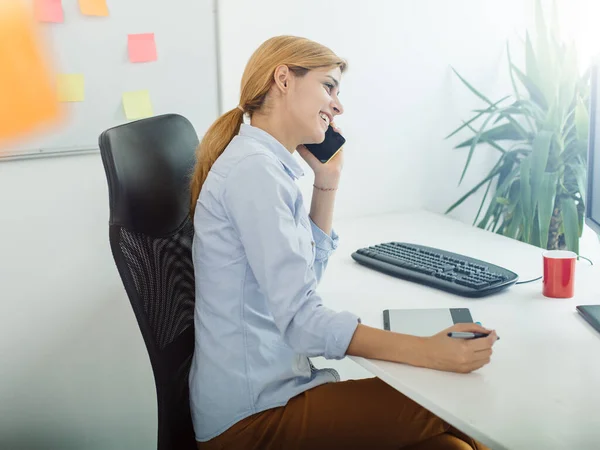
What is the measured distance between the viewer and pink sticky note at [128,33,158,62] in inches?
71.9

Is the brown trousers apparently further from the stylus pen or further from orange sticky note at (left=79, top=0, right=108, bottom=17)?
orange sticky note at (left=79, top=0, right=108, bottom=17)

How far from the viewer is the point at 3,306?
180cm

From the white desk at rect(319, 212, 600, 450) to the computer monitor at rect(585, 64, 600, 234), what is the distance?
133 mm

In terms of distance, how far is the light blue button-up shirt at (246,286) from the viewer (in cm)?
119

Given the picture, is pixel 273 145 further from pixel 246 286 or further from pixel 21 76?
pixel 21 76

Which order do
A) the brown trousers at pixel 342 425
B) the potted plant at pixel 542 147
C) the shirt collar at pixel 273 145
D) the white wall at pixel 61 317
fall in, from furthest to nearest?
the potted plant at pixel 542 147, the white wall at pixel 61 317, the shirt collar at pixel 273 145, the brown trousers at pixel 342 425

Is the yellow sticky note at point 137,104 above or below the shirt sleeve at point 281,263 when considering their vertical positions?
above

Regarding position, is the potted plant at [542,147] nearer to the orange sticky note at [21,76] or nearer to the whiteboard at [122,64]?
the whiteboard at [122,64]

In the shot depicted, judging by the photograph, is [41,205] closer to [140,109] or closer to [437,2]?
[140,109]

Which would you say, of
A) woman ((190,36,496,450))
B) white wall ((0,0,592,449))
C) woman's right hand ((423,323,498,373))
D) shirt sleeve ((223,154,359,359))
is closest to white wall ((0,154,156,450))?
white wall ((0,0,592,449))

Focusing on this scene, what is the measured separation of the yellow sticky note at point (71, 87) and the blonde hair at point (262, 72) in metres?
0.51

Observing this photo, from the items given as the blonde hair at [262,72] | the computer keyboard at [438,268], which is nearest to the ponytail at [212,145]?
the blonde hair at [262,72]

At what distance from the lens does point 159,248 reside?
127cm

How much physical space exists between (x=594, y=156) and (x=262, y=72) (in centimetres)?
72
